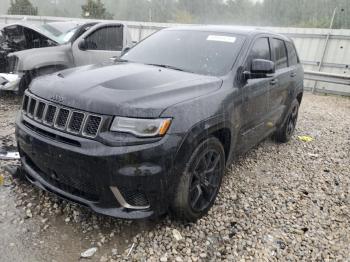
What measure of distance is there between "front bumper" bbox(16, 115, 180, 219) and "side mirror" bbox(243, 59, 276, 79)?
1417mm

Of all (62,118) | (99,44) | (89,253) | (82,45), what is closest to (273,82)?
(62,118)

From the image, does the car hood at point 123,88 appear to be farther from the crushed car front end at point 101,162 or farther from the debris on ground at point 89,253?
the debris on ground at point 89,253

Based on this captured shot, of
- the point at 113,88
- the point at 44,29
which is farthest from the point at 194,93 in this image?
the point at 44,29

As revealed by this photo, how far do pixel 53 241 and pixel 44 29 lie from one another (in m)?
6.08

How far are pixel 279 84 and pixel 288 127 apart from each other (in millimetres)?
1338

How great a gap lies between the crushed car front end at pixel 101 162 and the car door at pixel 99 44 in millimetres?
4348

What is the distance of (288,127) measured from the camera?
18.5 ft

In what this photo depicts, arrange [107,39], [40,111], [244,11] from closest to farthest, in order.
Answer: [40,111] < [107,39] < [244,11]

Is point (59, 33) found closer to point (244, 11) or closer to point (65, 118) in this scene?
point (65, 118)

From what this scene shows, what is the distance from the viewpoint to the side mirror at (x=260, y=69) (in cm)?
343

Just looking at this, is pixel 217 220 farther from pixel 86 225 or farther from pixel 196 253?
pixel 86 225

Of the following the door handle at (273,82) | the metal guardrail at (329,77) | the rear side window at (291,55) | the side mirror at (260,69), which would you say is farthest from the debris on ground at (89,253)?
the metal guardrail at (329,77)

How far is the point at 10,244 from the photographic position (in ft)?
8.80

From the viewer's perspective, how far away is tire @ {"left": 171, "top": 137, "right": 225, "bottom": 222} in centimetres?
279
